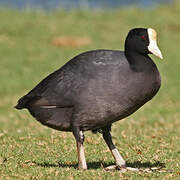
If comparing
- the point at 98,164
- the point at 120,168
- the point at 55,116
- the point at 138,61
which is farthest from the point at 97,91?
the point at 98,164

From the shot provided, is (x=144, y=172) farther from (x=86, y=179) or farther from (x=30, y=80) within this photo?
(x=30, y=80)

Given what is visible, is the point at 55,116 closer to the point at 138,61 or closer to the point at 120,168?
the point at 120,168

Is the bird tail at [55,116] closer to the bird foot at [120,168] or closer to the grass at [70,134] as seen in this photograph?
→ the grass at [70,134]

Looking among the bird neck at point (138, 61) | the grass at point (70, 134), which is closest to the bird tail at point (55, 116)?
the grass at point (70, 134)

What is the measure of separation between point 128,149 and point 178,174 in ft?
7.83

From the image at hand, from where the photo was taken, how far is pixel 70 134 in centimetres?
1118

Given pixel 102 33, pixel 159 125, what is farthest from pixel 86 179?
pixel 102 33

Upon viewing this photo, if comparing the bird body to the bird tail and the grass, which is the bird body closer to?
the bird tail

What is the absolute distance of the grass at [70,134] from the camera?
8.09 meters

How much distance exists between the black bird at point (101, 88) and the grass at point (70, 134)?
0.79m

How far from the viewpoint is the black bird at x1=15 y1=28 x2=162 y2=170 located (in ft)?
22.9

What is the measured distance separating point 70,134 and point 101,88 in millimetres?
4389

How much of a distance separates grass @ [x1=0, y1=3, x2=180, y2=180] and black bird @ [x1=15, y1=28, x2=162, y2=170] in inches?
31.2

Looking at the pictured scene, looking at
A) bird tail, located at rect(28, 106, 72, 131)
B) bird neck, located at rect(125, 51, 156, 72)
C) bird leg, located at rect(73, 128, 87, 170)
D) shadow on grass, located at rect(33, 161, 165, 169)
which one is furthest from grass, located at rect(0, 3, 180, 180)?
bird neck, located at rect(125, 51, 156, 72)
